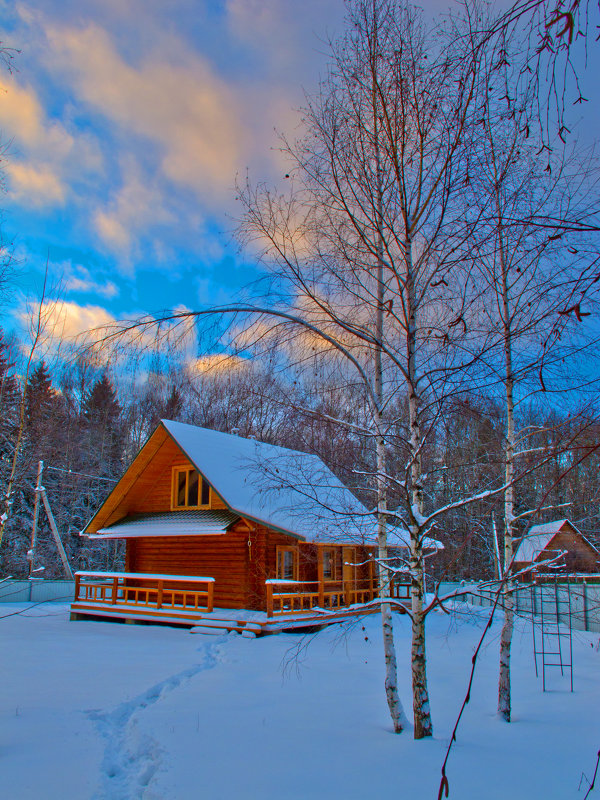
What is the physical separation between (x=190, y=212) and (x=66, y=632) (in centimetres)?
1304

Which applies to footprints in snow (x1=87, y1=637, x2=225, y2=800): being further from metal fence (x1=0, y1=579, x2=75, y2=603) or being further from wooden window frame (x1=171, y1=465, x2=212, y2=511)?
metal fence (x1=0, y1=579, x2=75, y2=603)

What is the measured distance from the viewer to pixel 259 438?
2683 cm

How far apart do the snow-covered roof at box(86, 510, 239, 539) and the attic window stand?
44 cm

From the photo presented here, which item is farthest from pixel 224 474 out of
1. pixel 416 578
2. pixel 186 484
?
pixel 416 578

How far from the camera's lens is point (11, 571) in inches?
1112

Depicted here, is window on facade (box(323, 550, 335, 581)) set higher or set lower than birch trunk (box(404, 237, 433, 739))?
lower

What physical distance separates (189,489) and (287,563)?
4333 mm

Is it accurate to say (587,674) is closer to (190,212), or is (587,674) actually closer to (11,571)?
(190,212)

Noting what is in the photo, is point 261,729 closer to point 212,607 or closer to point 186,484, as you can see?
point 212,607

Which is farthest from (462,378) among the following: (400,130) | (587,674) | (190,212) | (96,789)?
(587,674)

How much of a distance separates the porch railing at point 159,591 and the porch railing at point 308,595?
197 cm

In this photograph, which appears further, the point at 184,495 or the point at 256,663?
the point at 184,495

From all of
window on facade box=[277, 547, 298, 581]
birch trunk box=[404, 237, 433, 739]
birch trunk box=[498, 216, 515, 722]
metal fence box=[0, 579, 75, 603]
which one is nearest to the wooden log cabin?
window on facade box=[277, 547, 298, 581]

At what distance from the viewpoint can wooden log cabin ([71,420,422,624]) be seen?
1600 centimetres
